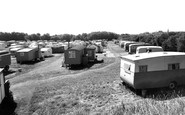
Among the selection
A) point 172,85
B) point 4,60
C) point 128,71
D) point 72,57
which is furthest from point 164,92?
point 4,60

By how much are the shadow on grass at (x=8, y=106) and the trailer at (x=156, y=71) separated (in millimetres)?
7335

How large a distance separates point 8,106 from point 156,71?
937cm

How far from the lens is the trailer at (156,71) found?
966 cm

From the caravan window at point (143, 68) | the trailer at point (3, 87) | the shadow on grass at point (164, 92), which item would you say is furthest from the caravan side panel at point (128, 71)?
the trailer at point (3, 87)

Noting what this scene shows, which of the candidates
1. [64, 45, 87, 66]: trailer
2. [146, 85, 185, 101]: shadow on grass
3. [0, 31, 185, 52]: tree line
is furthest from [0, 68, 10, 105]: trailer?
[0, 31, 185, 52]: tree line

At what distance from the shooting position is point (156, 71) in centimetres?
982

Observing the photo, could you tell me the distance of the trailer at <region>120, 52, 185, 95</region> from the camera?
31.7 ft

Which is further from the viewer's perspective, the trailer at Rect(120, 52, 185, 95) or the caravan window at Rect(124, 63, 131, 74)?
the caravan window at Rect(124, 63, 131, 74)

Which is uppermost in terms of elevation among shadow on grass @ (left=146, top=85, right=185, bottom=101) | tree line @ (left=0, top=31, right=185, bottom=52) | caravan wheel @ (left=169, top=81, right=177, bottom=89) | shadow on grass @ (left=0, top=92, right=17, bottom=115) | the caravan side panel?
tree line @ (left=0, top=31, right=185, bottom=52)

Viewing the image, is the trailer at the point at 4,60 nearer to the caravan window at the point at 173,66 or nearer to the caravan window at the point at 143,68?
the caravan window at the point at 143,68

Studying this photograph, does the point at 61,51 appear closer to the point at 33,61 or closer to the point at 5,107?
the point at 33,61

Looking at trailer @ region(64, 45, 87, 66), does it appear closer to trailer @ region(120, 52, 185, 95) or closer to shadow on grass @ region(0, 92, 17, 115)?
shadow on grass @ region(0, 92, 17, 115)

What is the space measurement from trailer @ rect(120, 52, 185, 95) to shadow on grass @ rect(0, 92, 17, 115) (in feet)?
24.1

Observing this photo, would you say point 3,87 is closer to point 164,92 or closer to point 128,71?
point 128,71
